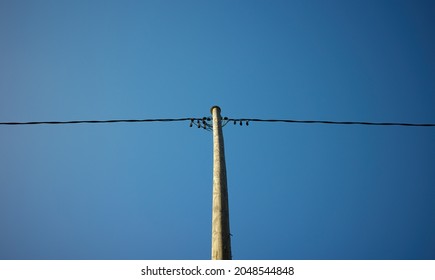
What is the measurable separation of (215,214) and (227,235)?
371mm

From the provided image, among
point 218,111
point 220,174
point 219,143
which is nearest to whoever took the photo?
point 220,174

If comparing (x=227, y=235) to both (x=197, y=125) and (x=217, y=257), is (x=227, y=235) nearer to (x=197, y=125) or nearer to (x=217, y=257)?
(x=217, y=257)

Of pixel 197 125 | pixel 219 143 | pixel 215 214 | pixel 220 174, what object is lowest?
pixel 215 214

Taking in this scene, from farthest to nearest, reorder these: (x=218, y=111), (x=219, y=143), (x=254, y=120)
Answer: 1. (x=254, y=120)
2. (x=218, y=111)
3. (x=219, y=143)

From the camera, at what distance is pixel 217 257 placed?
3.72 meters

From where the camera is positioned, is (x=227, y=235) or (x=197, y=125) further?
(x=197, y=125)

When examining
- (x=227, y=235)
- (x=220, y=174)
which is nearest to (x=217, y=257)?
(x=227, y=235)

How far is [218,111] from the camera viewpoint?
6965 millimetres

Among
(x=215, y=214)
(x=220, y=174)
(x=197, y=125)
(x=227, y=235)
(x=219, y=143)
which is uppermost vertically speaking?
(x=197, y=125)
